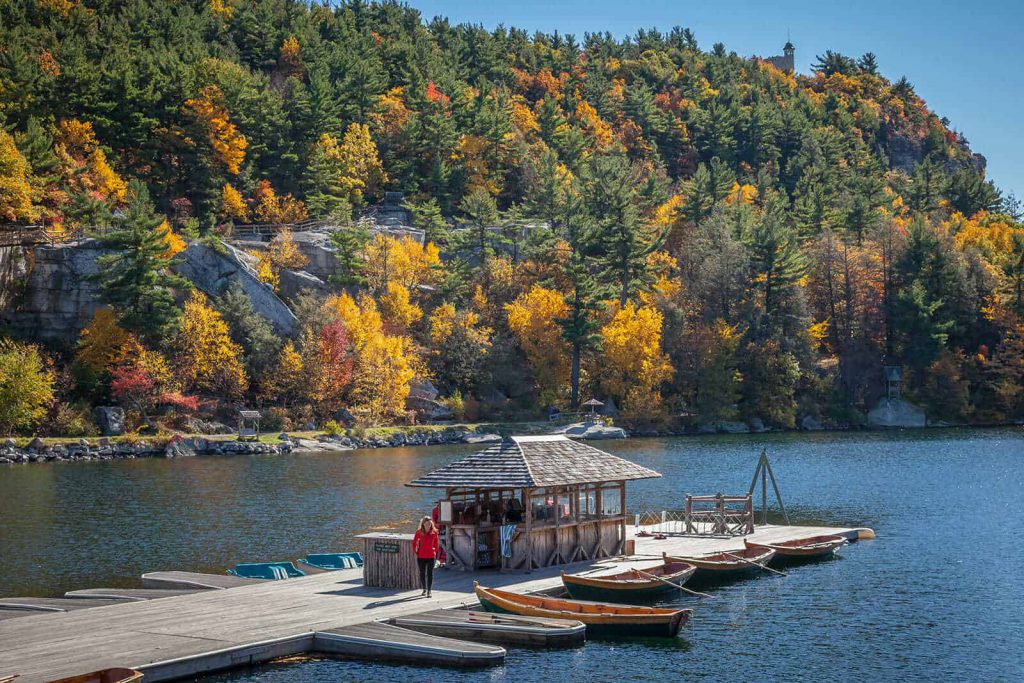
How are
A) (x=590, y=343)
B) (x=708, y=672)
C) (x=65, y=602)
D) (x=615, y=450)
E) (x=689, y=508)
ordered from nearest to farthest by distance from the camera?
(x=708, y=672) → (x=65, y=602) → (x=689, y=508) → (x=615, y=450) → (x=590, y=343)

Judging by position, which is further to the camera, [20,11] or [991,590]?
[20,11]

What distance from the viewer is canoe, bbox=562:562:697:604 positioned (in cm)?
2873

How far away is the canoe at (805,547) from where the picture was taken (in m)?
37.0

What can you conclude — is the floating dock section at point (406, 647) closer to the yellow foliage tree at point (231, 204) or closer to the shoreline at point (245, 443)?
the shoreline at point (245, 443)

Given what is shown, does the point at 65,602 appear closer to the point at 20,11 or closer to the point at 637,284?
the point at 637,284

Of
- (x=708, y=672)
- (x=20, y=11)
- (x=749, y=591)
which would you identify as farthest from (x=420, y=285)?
(x=708, y=672)

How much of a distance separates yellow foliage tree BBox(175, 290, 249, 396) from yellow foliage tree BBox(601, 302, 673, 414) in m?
30.0

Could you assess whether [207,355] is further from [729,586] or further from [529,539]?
[729,586]

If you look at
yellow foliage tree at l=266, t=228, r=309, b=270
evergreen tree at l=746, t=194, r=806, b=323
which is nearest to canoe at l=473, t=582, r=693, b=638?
yellow foliage tree at l=266, t=228, r=309, b=270

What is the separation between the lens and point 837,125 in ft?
600

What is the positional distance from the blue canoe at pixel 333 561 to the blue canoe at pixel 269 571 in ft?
3.94

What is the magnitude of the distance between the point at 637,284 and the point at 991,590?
2795 inches

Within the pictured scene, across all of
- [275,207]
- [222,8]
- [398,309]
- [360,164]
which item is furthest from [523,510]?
[222,8]

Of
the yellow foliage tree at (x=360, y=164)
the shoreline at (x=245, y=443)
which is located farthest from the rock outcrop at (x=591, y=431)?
the yellow foliage tree at (x=360, y=164)
